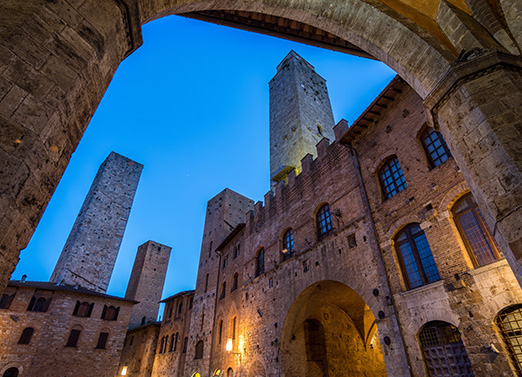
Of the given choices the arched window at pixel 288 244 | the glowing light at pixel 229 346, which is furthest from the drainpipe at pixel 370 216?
the glowing light at pixel 229 346

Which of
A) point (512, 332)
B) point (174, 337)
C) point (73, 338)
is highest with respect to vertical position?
point (174, 337)

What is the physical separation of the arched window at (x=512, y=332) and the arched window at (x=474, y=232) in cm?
107

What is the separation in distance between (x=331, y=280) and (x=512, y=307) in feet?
18.3

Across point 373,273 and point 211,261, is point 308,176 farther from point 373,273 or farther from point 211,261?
point 211,261

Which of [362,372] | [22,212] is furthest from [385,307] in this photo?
[22,212]

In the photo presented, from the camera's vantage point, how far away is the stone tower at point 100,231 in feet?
77.6

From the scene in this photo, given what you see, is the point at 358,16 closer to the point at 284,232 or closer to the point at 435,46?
the point at 435,46

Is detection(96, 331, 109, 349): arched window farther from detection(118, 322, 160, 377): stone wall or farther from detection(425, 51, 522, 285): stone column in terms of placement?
detection(425, 51, 522, 285): stone column

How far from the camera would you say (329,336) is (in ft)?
41.4

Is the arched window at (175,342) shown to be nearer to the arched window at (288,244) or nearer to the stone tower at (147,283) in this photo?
the stone tower at (147,283)

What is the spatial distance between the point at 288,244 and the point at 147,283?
2470 centimetres

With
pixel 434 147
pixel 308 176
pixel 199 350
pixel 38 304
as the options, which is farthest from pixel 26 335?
pixel 434 147

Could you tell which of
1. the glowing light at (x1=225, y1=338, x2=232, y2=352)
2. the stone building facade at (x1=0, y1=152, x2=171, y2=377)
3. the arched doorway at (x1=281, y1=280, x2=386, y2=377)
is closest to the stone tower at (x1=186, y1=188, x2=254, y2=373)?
the glowing light at (x1=225, y1=338, x2=232, y2=352)

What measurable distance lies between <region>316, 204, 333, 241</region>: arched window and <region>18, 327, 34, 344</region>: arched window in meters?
20.8
